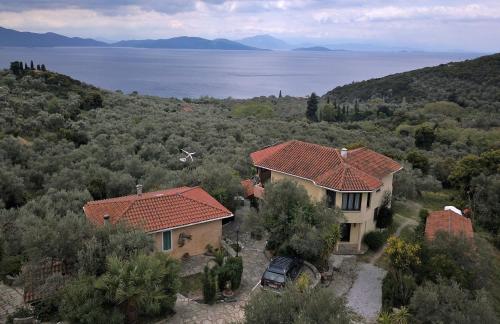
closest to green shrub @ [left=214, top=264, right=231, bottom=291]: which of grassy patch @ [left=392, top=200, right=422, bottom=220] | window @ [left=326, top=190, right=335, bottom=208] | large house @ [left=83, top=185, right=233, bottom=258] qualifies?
large house @ [left=83, top=185, right=233, bottom=258]

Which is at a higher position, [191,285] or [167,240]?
[167,240]

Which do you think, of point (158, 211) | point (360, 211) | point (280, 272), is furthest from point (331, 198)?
point (158, 211)

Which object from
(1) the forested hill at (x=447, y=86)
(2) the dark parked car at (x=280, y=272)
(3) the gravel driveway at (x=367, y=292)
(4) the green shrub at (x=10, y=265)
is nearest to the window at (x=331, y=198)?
(3) the gravel driveway at (x=367, y=292)

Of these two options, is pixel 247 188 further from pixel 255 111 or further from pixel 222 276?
pixel 255 111

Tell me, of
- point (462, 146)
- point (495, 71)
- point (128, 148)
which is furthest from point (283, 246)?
point (495, 71)

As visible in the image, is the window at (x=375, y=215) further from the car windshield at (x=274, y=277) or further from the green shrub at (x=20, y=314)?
the green shrub at (x=20, y=314)

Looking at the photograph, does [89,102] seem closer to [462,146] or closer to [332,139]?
[332,139]

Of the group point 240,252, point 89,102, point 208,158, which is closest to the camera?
point 240,252
